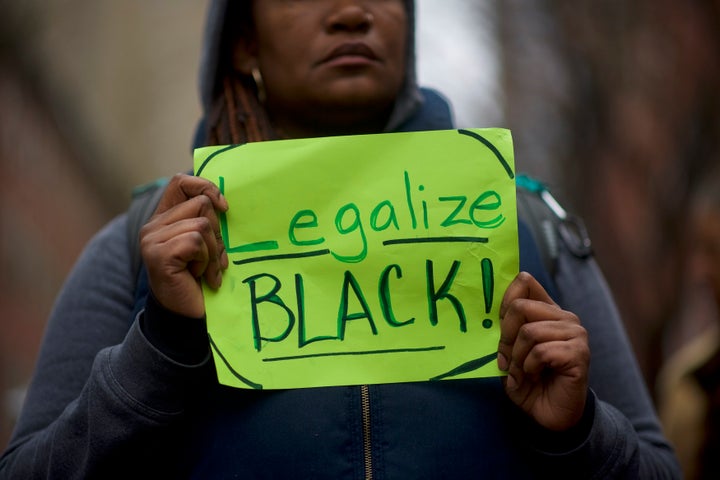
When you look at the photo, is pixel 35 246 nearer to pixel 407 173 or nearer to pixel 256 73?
pixel 256 73

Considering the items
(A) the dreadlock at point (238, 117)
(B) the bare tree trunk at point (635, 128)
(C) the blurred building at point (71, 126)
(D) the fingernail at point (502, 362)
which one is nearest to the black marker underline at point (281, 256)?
(D) the fingernail at point (502, 362)

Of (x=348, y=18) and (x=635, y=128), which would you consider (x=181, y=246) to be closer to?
(x=348, y=18)

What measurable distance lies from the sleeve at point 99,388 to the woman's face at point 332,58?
46 centimetres

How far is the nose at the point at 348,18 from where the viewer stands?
219 centimetres

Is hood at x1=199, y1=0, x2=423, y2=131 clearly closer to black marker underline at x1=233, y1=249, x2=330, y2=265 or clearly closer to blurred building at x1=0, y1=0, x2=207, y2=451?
black marker underline at x1=233, y1=249, x2=330, y2=265

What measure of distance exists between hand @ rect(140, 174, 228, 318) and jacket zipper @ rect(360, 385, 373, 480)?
31 centimetres

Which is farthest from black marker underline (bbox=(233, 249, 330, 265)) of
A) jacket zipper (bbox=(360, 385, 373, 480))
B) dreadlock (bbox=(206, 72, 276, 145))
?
dreadlock (bbox=(206, 72, 276, 145))

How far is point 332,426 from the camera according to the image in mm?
1853

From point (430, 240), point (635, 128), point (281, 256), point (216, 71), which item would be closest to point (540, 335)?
point (430, 240)

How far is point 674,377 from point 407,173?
268cm

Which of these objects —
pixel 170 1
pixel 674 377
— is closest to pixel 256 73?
pixel 674 377

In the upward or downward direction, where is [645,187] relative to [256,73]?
downward

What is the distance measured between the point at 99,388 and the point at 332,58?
803 mm

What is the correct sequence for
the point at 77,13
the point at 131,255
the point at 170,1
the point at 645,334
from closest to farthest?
A: the point at 131,255, the point at 645,334, the point at 77,13, the point at 170,1
